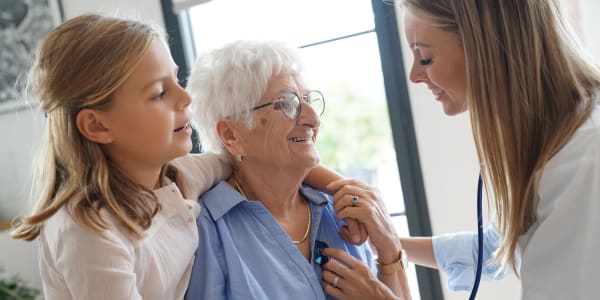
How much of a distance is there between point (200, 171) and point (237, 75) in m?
0.26

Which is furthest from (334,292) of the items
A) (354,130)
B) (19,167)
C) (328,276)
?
(19,167)

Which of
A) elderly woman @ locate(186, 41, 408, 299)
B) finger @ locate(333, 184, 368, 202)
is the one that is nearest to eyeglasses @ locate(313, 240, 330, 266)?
elderly woman @ locate(186, 41, 408, 299)

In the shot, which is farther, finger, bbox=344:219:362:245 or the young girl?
finger, bbox=344:219:362:245

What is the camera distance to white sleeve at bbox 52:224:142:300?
1.16 meters

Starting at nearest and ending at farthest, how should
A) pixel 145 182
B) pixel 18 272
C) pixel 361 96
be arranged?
1. pixel 145 182
2. pixel 361 96
3. pixel 18 272

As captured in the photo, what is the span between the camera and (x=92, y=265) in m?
1.16

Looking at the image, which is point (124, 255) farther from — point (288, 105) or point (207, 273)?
point (288, 105)

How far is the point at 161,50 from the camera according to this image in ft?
4.42

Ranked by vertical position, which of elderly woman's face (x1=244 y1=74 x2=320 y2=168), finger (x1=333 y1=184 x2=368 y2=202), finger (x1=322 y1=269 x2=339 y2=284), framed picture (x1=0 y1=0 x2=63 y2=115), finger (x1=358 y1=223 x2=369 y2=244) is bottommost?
finger (x1=322 y1=269 x2=339 y2=284)

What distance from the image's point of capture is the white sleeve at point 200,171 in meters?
1.52

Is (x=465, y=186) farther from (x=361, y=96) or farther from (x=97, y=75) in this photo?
(x=97, y=75)

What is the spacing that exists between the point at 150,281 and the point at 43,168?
328mm

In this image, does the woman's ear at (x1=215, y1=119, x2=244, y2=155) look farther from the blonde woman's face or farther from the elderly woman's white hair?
the blonde woman's face

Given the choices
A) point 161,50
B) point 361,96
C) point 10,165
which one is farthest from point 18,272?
point 161,50
